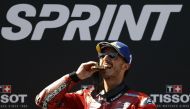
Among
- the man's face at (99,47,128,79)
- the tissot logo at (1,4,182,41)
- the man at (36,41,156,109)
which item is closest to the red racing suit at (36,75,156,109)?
the man at (36,41,156,109)

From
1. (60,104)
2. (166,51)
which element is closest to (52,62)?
(166,51)

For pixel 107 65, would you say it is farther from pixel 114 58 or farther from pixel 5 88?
pixel 5 88

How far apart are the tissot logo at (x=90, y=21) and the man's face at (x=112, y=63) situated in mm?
1893

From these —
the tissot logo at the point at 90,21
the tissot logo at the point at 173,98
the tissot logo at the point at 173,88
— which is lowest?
the tissot logo at the point at 173,98

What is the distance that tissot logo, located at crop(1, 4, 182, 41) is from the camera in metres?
5.68

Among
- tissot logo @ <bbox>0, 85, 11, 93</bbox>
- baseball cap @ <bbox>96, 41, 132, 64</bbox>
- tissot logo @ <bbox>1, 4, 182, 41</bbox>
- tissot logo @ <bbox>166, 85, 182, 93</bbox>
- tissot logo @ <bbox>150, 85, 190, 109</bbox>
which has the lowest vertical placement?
tissot logo @ <bbox>150, 85, 190, 109</bbox>

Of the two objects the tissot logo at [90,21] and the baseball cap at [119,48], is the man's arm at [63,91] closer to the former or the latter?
the baseball cap at [119,48]

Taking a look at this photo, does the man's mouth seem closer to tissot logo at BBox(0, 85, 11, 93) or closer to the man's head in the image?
the man's head

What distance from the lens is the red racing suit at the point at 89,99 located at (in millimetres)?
3680

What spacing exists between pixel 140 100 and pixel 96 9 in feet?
7.09

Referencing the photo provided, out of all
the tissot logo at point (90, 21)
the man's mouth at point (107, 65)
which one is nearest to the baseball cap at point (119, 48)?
the man's mouth at point (107, 65)

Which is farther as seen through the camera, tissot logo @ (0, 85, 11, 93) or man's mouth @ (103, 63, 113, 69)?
tissot logo @ (0, 85, 11, 93)

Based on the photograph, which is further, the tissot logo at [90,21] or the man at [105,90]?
the tissot logo at [90,21]

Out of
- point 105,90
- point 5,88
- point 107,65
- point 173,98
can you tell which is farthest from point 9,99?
point 107,65
